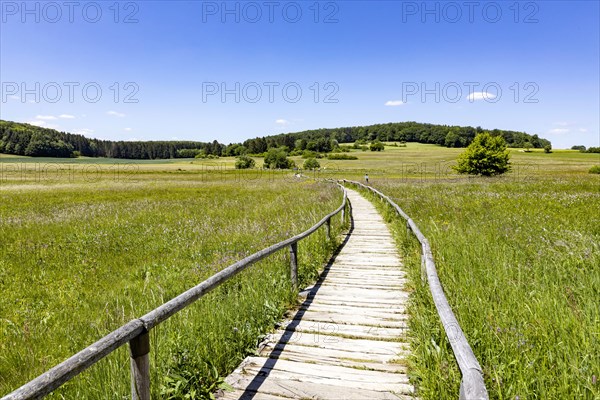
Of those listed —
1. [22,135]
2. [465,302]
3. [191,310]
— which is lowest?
[191,310]

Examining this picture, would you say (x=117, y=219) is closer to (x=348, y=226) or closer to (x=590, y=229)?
(x=348, y=226)

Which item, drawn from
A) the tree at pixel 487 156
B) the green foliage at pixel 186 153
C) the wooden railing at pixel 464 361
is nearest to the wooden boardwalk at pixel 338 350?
the wooden railing at pixel 464 361

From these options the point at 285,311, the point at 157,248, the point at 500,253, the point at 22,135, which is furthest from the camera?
the point at 22,135

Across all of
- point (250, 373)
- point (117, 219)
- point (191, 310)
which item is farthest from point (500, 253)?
point (117, 219)

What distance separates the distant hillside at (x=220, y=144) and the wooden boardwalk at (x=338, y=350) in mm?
146592

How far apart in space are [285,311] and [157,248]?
6140mm

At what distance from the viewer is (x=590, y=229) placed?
357 inches

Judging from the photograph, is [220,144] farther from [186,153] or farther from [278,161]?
[278,161]

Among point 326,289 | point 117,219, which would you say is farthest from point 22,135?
point 326,289

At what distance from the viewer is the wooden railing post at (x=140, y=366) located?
8.31ft

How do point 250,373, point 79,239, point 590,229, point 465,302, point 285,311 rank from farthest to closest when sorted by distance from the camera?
1. point 79,239
2. point 590,229
3. point 285,311
4. point 465,302
5. point 250,373

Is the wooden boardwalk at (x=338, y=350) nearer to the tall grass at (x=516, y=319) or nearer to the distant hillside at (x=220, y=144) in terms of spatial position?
the tall grass at (x=516, y=319)

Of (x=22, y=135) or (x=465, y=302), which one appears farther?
(x=22, y=135)

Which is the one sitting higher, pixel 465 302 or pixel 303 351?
pixel 465 302
